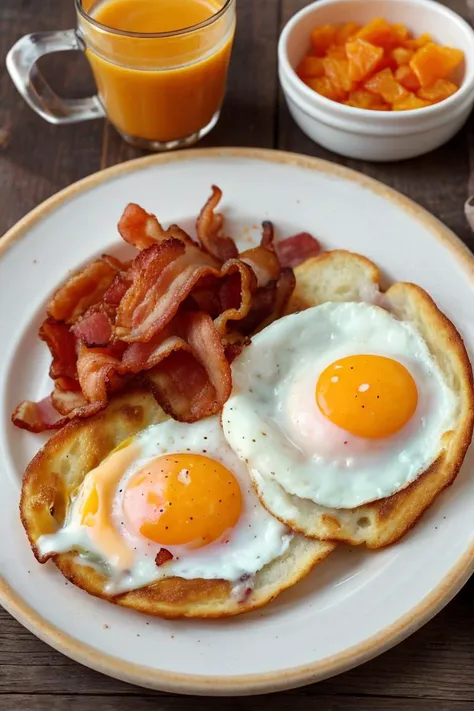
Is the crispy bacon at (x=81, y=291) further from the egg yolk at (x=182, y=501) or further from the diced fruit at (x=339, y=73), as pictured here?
the diced fruit at (x=339, y=73)

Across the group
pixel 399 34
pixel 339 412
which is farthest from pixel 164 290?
pixel 399 34

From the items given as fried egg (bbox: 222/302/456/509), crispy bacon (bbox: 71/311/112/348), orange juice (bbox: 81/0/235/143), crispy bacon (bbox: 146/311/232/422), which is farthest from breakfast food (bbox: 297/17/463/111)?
crispy bacon (bbox: 71/311/112/348)

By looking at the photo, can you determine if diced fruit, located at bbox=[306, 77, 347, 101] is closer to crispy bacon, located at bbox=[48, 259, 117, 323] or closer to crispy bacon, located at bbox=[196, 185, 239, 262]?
crispy bacon, located at bbox=[196, 185, 239, 262]

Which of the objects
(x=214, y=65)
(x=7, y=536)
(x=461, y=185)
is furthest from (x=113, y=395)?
(x=461, y=185)

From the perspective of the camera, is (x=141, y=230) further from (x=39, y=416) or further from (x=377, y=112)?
(x=377, y=112)

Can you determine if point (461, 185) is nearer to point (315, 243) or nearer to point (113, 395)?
point (315, 243)

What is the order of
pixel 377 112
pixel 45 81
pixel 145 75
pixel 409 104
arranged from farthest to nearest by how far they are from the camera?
pixel 45 81, pixel 409 104, pixel 377 112, pixel 145 75
